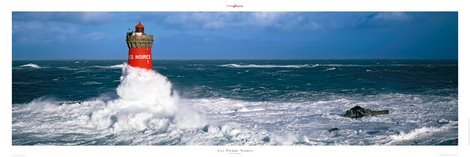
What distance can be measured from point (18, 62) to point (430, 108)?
6709 mm

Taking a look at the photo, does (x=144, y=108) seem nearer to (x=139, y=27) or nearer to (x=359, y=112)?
(x=139, y=27)

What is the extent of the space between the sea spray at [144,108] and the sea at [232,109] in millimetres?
17

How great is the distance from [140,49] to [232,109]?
2.05 meters

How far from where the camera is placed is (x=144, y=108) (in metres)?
8.15

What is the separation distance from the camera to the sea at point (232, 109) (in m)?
6.68

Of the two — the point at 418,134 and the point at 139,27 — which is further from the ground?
the point at 139,27

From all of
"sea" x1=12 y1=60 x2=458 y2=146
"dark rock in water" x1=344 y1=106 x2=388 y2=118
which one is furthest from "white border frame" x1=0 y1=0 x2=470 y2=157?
"dark rock in water" x1=344 y1=106 x2=388 y2=118

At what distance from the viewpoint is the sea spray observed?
293 inches

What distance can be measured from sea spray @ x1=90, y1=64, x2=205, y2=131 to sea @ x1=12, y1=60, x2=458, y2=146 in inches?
0.7

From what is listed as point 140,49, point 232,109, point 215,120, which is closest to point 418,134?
point 215,120
